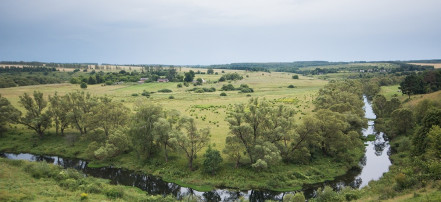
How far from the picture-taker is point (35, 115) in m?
51.2

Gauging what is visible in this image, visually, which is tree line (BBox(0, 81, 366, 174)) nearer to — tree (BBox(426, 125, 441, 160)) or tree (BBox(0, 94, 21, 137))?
tree (BBox(0, 94, 21, 137))

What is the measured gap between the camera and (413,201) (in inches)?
846

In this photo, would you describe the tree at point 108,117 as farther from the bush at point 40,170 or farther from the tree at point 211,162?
the tree at point 211,162

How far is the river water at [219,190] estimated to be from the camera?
32531mm

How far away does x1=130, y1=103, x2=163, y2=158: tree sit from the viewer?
131ft

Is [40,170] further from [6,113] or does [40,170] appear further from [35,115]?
[6,113]

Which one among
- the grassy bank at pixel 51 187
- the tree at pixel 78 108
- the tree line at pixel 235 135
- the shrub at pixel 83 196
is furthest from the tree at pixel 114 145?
the shrub at pixel 83 196

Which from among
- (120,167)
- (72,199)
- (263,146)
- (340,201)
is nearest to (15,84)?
(120,167)

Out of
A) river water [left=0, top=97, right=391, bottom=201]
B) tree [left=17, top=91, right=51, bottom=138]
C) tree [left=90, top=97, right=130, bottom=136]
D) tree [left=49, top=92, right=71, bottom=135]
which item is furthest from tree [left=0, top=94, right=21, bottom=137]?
tree [left=90, top=97, right=130, bottom=136]

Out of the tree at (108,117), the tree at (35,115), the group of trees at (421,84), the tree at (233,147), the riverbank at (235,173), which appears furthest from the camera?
the group of trees at (421,84)

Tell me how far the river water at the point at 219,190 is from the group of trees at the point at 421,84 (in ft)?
166

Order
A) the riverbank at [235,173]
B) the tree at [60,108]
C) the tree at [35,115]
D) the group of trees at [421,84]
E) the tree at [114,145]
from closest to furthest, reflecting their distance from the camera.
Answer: the riverbank at [235,173]
the tree at [114,145]
the tree at [35,115]
the tree at [60,108]
the group of trees at [421,84]

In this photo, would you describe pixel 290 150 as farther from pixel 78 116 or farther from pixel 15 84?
pixel 15 84

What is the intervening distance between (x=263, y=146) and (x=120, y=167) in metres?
23.4
